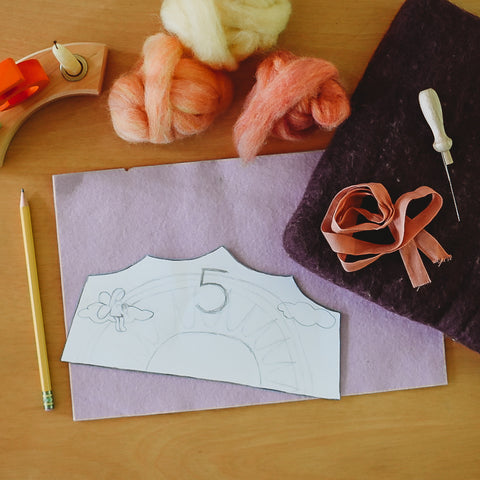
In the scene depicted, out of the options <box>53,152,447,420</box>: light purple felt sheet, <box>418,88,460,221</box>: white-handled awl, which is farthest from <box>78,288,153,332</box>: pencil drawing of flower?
<box>418,88,460,221</box>: white-handled awl

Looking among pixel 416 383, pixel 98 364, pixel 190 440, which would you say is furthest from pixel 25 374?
pixel 416 383

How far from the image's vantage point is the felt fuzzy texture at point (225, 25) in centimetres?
50

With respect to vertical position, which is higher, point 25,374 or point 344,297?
point 344,297

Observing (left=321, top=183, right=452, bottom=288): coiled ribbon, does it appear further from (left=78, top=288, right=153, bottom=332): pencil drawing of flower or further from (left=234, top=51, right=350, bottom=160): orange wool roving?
(left=78, top=288, right=153, bottom=332): pencil drawing of flower

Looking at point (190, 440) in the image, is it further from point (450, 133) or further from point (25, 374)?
point (450, 133)

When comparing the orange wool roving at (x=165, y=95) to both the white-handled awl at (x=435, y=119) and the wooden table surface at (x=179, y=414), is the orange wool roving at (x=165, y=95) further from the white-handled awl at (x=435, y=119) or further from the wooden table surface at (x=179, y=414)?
the white-handled awl at (x=435, y=119)

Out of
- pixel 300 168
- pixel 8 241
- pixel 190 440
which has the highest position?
pixel 300 168

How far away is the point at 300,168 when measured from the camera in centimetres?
58

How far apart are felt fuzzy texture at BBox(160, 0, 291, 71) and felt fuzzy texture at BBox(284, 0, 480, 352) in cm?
12

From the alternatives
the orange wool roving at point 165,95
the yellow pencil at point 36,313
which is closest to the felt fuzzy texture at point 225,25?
the orange wool roving at point 165,95

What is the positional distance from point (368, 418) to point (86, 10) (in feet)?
1.68

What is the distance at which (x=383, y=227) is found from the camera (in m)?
0.52

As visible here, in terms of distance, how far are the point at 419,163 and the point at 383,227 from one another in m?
0.08

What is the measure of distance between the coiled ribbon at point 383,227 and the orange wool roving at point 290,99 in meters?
0.07
